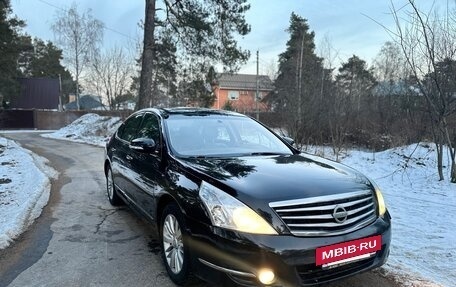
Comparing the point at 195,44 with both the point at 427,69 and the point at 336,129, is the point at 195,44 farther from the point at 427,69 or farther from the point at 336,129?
the point at 427,69

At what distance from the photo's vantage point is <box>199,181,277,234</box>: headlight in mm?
2971

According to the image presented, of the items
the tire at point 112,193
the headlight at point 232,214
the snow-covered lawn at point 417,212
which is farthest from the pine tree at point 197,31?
the headlight at point 232,214

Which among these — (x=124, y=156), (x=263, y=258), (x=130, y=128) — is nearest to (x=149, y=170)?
(x=124, y=156)

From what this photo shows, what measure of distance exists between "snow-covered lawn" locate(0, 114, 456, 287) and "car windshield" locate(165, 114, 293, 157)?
1.73m

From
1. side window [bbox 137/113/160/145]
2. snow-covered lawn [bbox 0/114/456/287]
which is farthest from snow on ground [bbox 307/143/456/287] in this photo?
side window [bbox 137/113/160/145]

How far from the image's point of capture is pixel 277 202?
3.05 meters

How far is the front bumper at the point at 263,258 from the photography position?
2.91 meters

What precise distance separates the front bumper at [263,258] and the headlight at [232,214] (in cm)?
5

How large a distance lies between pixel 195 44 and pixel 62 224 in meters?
13.7

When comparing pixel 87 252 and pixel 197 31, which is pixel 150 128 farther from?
pixel 197 31

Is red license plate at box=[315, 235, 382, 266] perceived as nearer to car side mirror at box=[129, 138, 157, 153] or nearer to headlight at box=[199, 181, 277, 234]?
headlight at box=[199, 181, 277, 234]

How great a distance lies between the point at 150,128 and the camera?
505cm

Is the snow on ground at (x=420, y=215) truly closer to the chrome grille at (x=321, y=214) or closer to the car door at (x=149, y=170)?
the chrome grille at (x=321, y=214)

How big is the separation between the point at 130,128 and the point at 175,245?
9.02ft
